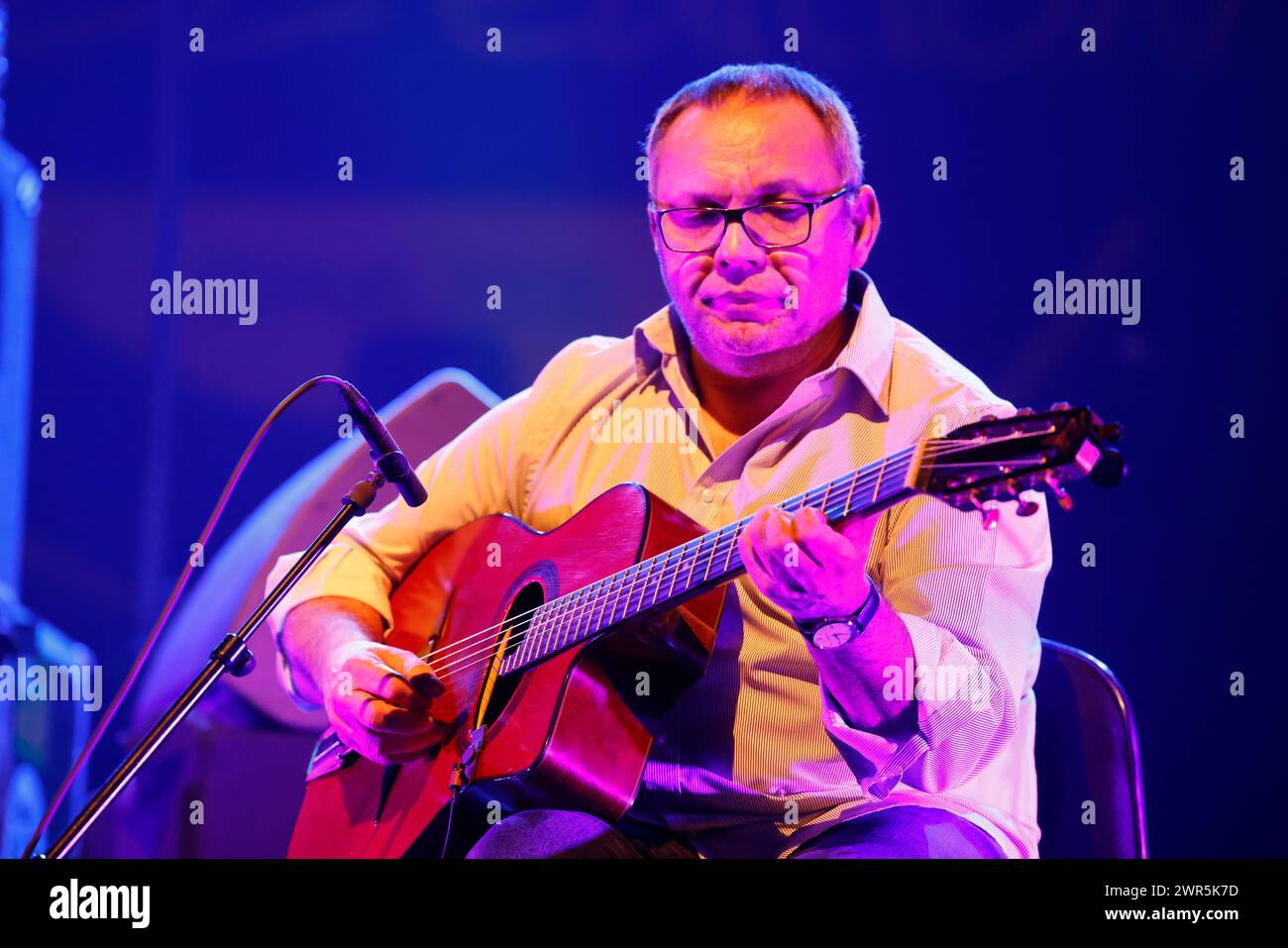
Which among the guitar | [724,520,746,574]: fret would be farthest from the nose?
[724,520,746,574]: fret

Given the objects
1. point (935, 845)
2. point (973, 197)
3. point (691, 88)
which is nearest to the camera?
point (935, 845)

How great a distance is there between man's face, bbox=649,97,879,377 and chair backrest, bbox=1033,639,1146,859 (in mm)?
808

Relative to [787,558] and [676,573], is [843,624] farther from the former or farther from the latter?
[676,573]

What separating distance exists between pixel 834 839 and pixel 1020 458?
84 centimetres

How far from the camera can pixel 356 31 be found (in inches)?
128

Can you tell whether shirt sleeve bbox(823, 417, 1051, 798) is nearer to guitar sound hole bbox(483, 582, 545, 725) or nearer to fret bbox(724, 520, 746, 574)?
fret bbox(724, 520, 746, 574)

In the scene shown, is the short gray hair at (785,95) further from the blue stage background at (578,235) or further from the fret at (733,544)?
the fret at (733,544)

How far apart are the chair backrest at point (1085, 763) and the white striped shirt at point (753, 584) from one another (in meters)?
0.10

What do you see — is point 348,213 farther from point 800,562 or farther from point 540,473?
point 800,562

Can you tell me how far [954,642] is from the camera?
209 cm

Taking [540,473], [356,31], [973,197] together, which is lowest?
[540,473]

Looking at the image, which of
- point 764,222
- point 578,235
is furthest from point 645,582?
point 578,235

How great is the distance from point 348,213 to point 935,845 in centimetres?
210
